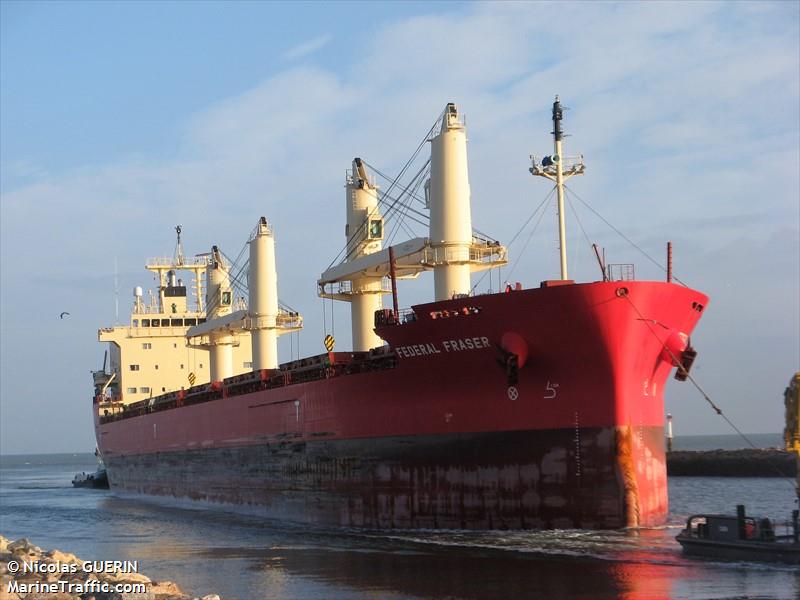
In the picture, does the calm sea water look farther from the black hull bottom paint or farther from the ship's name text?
the ship's name text

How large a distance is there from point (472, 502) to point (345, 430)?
415 centimetres

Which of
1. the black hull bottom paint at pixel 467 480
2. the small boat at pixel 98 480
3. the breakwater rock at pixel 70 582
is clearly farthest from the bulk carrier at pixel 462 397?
the small boat at pixel 98 480

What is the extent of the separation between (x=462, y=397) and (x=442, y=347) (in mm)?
1035

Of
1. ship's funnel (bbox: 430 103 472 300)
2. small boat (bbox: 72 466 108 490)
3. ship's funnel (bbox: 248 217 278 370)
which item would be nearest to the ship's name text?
ship's funnel (bbox: 430 103 472 300)

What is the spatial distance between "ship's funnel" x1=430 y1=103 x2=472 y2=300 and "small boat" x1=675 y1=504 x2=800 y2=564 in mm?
8059

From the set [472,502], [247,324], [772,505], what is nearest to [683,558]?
[472,502]

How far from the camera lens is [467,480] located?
18797 millimetres

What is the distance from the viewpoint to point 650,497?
60.0 ft

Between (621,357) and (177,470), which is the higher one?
(621,357)

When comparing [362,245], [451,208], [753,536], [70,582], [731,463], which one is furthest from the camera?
[731,463]

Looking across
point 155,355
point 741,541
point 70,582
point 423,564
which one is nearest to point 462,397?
point 423,564

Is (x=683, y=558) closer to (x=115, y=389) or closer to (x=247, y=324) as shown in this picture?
(x=247, y=324)

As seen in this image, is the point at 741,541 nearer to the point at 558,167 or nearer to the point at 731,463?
the point at 558,167

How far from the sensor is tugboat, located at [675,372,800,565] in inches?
569
